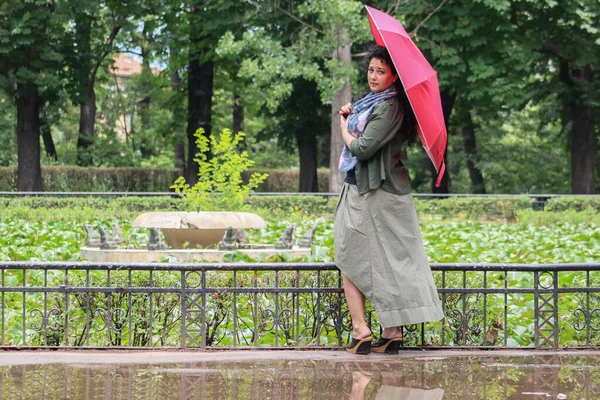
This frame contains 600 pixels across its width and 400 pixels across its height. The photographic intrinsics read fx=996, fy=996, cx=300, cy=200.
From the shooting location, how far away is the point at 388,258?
5934mm

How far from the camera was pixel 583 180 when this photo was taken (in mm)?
32156

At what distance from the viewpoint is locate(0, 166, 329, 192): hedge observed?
1356 inches

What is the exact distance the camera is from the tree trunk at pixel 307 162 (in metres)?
33.5

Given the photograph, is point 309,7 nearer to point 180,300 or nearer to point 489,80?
point 489,80

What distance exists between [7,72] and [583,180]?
1823 cm

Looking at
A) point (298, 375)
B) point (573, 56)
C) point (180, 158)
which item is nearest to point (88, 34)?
point (180, 158)

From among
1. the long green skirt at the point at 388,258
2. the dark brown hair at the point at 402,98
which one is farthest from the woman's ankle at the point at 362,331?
the dark brown hair at the point at 402,98

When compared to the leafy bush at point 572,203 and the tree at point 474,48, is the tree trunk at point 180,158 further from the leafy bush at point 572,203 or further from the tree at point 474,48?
the leafy bush at point 572,203

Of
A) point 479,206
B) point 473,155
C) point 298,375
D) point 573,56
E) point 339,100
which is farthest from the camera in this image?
point 473,155

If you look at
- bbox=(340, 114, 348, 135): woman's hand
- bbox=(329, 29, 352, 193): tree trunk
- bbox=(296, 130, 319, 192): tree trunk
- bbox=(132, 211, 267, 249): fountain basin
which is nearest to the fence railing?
bbox=(340, 114, 348, 135): woman's hand

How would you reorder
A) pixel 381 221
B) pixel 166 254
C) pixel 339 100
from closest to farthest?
pixel 381 221, pixel 166 254, pixel 339 100

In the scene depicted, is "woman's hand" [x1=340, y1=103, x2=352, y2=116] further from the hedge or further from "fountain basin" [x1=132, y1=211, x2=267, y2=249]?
the hedge

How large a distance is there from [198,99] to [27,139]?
551 cm

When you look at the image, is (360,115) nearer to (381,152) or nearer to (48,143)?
(381,152)
